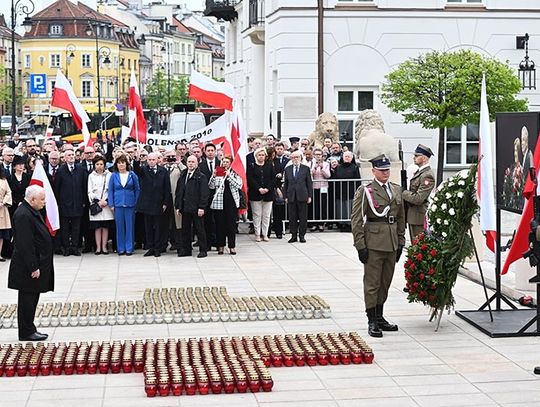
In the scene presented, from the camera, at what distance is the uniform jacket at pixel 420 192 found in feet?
52.9

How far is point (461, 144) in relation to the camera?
3550cm

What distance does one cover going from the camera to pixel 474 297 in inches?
621

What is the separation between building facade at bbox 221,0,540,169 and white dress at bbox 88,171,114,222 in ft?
48.9

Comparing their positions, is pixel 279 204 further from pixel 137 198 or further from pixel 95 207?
Result: pixel 95 207

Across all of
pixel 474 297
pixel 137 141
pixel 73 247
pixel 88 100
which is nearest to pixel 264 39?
pixel 137 141

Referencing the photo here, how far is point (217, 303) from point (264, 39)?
26.9 m

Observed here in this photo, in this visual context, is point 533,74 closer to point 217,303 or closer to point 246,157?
point 246,157

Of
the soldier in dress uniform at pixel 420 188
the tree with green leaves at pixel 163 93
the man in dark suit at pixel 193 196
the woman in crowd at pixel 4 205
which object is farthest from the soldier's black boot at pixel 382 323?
the tree with green leaves at pixel 163 93

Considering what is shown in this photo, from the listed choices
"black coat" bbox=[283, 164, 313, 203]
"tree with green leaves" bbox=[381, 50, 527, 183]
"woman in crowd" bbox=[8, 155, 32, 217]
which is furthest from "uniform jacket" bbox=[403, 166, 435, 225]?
"tree with green leaves" bbox=[381, 50, 527, 183]

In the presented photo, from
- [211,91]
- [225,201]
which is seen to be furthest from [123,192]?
[211,91]

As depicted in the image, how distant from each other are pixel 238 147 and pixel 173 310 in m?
7.22

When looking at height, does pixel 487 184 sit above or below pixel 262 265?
above

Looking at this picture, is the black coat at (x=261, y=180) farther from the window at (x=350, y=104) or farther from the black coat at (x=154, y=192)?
the window at (x=350, y=104)

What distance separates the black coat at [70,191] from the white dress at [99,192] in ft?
0.41
